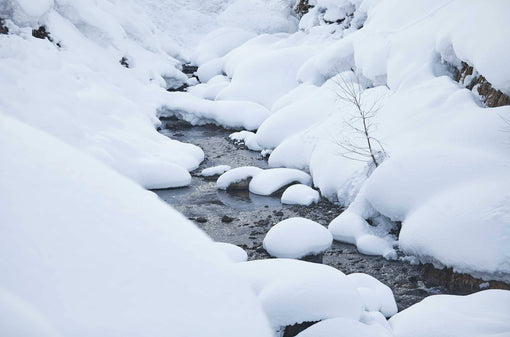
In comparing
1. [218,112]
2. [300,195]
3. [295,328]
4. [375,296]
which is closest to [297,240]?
[375,296]

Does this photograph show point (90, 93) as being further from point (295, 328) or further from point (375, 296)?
point (295, 328)

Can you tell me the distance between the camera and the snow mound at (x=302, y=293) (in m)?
4.00

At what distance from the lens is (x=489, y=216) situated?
5852mm

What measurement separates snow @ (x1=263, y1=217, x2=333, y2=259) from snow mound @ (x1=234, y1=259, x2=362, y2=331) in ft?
7.92

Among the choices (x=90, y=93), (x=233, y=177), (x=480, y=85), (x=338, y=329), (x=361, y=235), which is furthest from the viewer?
(x=90, y=93)

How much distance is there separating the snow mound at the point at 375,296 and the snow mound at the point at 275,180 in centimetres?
397

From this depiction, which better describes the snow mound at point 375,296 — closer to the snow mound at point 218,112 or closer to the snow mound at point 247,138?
the snow mound at point 247,138

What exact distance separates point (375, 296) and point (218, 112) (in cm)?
998

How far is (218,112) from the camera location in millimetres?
14266

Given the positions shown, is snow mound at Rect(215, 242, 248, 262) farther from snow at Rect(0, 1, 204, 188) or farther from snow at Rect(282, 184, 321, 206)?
snow at Rect(0, 1, 204, 188)

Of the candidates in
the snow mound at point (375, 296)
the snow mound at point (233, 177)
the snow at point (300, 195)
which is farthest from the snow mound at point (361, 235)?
the snow mound at point (233, 177)

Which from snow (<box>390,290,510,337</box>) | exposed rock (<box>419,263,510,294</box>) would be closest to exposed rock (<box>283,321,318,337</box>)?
snow (<box>390,290,510,337</box>)

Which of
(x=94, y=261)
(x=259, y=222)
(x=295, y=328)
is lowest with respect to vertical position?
(x=295, y=328)

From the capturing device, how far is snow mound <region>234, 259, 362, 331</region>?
4004 mm
